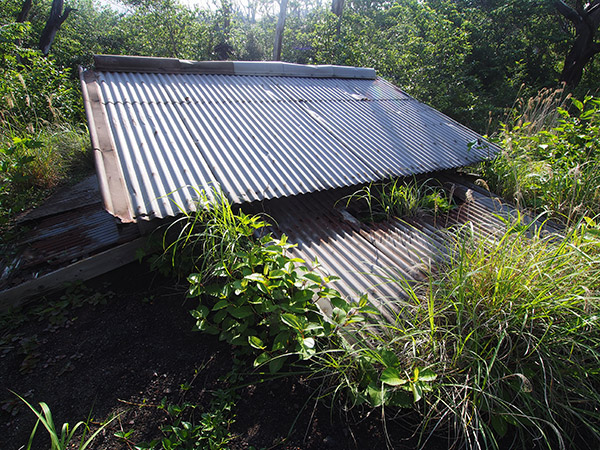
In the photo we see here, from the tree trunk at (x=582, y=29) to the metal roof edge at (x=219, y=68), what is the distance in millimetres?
10086

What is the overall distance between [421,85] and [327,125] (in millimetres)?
6712

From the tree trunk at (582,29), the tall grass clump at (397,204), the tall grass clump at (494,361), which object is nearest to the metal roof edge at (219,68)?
the tall grass clump at (397,204)

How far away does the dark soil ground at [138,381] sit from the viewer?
1.68m

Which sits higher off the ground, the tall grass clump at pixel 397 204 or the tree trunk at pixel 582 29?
the tree trunk at pixel 582 29

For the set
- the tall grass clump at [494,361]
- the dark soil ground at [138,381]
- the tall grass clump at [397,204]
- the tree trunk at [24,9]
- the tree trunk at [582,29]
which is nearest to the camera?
the tall grass clump at [494,361]

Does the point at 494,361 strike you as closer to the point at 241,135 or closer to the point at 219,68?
the point at 241,135

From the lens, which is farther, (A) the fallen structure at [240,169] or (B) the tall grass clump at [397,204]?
(B) the tall grass clump at [397,204]

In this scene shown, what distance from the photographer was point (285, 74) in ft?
16.2

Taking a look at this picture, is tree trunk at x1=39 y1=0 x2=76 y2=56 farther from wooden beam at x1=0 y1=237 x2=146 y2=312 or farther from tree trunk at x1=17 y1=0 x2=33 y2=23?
wooden beam at x1=0 y1=237 x2=146 y2=312

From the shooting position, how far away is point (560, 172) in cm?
356

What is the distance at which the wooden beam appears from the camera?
2.47m

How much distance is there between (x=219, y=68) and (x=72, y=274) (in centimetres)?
335

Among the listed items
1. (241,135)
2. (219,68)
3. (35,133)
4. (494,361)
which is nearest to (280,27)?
(219,68)

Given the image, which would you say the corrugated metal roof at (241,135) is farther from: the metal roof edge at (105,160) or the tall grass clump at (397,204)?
the tall grass clump at (397,204)
